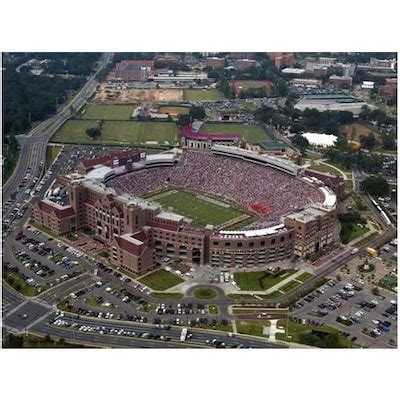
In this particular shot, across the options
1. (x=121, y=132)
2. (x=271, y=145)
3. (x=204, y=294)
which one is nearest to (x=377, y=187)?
(x=271, y=145)

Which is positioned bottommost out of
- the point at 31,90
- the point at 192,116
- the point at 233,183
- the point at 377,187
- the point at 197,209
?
the point at 197,209

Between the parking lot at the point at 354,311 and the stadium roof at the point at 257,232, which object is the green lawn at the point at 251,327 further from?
the stadium roof at the point at 257,232

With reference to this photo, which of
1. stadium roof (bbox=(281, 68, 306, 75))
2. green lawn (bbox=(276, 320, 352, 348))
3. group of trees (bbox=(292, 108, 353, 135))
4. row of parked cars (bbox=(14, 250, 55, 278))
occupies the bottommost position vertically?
green lawn (bbox=(276, 320, 352, 348))

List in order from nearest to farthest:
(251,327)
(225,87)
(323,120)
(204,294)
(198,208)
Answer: (251,327)
(204,294)
(198,208)
(323,120)
(225,87)

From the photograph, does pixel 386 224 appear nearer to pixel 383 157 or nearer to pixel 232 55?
pixel 383 157

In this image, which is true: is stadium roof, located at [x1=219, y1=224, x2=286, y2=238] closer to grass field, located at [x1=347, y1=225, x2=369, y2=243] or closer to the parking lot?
the parking lot

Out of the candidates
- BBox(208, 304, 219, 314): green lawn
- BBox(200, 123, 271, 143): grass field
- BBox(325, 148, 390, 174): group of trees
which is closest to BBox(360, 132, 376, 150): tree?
BBox(325, 148, 390, 174): group of trees

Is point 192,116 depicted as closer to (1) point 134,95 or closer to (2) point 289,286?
(1) point 134,95
